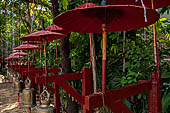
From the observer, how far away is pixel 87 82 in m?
2.57

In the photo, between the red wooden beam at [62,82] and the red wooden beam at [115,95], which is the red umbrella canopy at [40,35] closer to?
the red wooden beam at [62,82]

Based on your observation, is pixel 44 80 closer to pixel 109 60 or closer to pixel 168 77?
pixel 168 77

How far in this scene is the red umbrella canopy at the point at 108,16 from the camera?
4.30ft

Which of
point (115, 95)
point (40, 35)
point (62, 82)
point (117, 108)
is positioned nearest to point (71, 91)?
point (62, 82)

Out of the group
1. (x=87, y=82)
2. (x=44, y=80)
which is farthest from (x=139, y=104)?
(x=44, y=80)

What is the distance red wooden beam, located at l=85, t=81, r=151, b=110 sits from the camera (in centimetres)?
126

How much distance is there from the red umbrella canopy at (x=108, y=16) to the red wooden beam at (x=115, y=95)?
1.82ft

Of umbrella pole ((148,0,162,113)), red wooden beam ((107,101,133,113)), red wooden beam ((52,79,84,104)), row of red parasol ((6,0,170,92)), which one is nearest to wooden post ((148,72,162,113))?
umbrella pole ((148,0,162,113))

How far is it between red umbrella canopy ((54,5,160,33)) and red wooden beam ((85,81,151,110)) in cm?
Answer: 56

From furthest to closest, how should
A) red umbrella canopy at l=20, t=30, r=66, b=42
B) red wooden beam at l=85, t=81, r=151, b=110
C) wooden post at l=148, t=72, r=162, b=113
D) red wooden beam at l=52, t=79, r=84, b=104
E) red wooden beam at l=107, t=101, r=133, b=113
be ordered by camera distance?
red umbrella canopy at l=20, t=30, r=66, b=42 < red wooden beam at l=52, t=79, r=84, b=104 < wooden post at l=148, t=72, r=162, b=113 < red wooden beam at l=107, t=101, r=133, b=113 < red wooden beam at l=85, t=81, r=151, b=110

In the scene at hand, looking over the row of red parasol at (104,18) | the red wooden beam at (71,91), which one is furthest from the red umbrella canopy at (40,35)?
the row of red parasol at (104,18)

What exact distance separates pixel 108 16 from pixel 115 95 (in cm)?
62

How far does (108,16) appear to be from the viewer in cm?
147

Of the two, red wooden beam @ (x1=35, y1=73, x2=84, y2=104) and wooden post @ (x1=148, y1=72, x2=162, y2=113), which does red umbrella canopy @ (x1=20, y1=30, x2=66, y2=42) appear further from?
wooden post @ (x1=148, y1=72, x2=162, y2=113)
